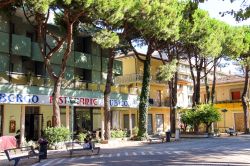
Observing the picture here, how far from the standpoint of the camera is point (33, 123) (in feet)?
100

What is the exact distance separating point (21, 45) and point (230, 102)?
1411 inches

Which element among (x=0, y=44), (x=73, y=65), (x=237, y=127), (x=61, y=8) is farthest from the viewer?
(x=237, y=127)

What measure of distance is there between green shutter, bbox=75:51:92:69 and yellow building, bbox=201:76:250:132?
25.9 metres

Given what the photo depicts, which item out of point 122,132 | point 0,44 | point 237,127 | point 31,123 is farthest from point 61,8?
point 237,127

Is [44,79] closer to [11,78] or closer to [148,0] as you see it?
[11,78]

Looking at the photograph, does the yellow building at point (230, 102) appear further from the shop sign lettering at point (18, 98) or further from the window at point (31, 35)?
the shop sign lettering at point (18, 98)

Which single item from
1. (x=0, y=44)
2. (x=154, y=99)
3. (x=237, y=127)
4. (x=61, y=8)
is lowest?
(x=237, y=127)

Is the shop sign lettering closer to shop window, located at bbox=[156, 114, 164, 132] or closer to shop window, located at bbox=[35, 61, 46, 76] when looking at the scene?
shop window, located at bbox=[35, 61, 46, 76]

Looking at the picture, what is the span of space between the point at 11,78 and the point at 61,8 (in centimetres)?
679

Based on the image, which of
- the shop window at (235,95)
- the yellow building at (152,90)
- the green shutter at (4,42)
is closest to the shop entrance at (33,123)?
the green shutter at (4,42)

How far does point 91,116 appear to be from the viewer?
3553 centimetres

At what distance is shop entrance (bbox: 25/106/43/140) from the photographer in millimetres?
29969

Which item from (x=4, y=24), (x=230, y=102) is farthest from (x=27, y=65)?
(x=230, y=102)

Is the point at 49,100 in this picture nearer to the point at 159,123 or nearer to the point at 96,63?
the point at 96,63
